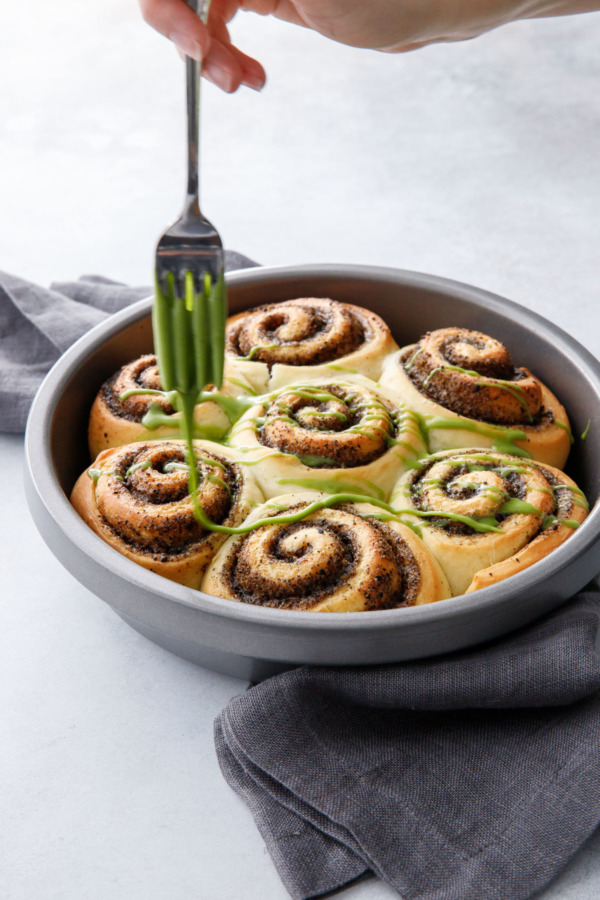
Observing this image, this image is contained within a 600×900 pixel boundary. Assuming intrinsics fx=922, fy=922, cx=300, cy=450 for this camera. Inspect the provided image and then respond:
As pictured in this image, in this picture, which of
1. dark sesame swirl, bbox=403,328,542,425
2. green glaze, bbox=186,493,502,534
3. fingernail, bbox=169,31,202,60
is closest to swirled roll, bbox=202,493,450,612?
green glaze, bbox=186,493,502,534

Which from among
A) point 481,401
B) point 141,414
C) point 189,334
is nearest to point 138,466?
point 141,414

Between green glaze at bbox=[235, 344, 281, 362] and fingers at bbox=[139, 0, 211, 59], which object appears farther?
green glaze at bbox=[235, 344, 281, 362]

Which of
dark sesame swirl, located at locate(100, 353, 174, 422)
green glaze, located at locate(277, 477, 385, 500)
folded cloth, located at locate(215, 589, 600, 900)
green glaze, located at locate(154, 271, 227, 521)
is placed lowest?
folded cloth, located at locate(215, 589, 600, 900)

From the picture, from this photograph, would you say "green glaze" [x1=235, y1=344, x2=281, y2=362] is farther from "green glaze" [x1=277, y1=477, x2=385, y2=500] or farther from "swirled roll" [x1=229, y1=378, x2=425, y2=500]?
"green glaze" [x1=277, y1=477, x2=385, y2=500]

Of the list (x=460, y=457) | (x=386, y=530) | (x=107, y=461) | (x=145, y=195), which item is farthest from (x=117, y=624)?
(x=145, y=195)

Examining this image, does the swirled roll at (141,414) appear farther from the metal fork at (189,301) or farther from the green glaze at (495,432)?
the green glaze at (495,432)

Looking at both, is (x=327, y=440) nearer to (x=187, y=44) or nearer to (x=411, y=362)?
(x=411, y=362)

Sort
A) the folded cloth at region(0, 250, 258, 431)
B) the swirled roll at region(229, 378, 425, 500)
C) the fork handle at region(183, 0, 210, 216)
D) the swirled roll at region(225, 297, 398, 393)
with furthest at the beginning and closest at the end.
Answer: the folded cloth at region(0, 250, 258, 431)
the swirled roll at region(225, 297, 398, 393)
the swirled roll at region(229, 378, 425, 500)
the fork handle at region(183, 0, 210, 216)
